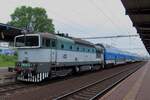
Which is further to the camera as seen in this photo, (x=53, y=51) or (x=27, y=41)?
(x=53, y=51)

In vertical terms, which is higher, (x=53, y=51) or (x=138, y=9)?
(x=138, y=9)

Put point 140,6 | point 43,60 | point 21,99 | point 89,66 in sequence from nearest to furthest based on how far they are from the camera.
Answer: point 21,99, point 43,60, point 140,6, point 89,66

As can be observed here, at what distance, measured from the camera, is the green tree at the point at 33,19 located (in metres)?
83.3

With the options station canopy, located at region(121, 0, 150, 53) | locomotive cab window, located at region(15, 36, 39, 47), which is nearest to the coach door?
locomotive cab window, located at region(15, 36, 39, 47)

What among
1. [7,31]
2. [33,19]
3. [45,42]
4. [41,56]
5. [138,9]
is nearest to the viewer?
[41,56]

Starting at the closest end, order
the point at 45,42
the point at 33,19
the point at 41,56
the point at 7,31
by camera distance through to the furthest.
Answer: the point at 41,56 < the point at 45,42 < the point at 7,31 < the point at 33,19

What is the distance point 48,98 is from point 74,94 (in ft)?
7.15

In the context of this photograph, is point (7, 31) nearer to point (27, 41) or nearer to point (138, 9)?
point (27, 41)

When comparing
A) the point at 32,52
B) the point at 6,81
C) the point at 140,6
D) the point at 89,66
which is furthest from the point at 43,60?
the point at 89,66

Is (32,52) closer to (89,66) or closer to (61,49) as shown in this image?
(61,49)

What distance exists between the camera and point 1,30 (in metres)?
22.2

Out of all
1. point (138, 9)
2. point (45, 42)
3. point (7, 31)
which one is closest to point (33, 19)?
point (7, 31)

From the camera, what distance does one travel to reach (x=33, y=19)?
86.1m

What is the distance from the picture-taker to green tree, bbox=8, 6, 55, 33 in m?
83.3
